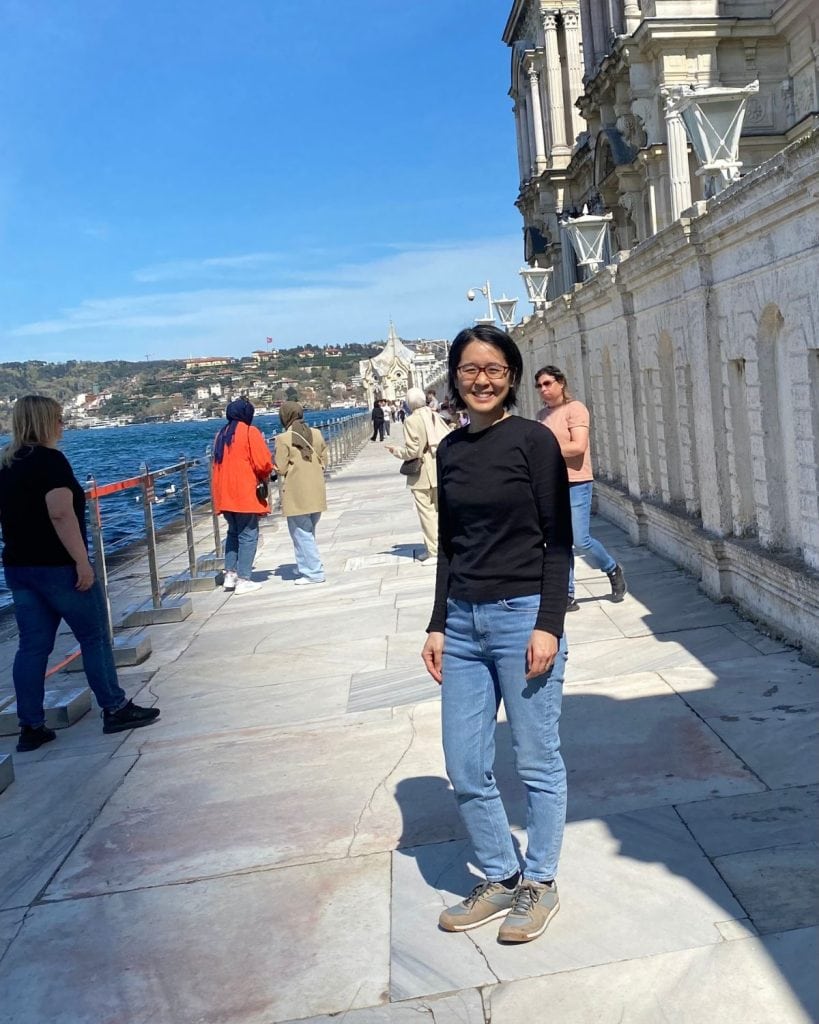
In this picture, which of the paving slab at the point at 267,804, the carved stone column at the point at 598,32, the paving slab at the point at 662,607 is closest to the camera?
the paving slab at the point at 267,804

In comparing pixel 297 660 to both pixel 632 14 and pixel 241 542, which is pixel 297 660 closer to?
pixel 241 542

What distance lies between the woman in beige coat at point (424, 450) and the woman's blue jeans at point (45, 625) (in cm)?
484

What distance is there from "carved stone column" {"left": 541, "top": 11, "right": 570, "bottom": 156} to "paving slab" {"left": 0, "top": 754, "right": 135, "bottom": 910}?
3786 cm

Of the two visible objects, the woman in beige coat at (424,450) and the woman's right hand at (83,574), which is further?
the woman in beige coat at (424,450)

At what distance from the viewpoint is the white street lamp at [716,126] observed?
7.10 m

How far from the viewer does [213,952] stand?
3.48 meters

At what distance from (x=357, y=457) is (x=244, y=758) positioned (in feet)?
93.2

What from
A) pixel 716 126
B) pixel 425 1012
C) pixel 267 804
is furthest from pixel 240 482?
pixel 425 1012

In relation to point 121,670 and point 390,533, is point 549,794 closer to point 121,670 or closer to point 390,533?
point 121,670

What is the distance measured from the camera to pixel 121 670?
7.65 m

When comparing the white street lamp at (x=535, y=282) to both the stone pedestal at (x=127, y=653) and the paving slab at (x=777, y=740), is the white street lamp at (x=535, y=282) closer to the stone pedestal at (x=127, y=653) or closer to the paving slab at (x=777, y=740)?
the stone pedestal at (x=127, y=653)

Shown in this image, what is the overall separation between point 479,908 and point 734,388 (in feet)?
15.4

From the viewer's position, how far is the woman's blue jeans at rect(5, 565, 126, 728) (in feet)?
19.0

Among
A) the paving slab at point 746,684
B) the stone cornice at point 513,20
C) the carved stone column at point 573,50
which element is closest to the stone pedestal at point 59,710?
the paving slab at point 746,684
